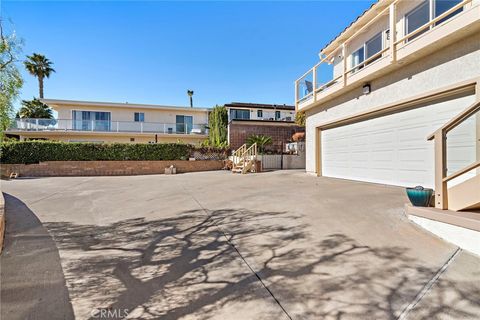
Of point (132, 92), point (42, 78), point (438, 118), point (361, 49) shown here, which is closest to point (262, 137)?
point (361, 49)

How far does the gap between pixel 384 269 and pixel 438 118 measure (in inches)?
221

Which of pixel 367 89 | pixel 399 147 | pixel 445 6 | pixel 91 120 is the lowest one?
pixel 399 147

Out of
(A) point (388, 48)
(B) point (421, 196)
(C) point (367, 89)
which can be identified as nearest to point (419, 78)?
(A) point (388, 48)

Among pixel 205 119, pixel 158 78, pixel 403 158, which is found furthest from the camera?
pixel 205 119

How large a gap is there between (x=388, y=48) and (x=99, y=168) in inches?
719

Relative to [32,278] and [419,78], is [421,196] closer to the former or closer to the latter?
[419,78]

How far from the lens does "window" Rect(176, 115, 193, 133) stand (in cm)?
2552

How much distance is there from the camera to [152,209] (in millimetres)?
6652

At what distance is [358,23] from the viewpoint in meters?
10.5

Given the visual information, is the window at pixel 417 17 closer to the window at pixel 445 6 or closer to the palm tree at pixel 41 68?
the window at pixel 445 6

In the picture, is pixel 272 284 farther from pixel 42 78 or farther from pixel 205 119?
pixel 42 78

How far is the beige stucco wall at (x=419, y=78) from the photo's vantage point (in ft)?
18.8

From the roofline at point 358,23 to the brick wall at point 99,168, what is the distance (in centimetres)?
1180

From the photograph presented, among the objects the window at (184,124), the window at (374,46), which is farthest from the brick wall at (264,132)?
the window at (374,46)
